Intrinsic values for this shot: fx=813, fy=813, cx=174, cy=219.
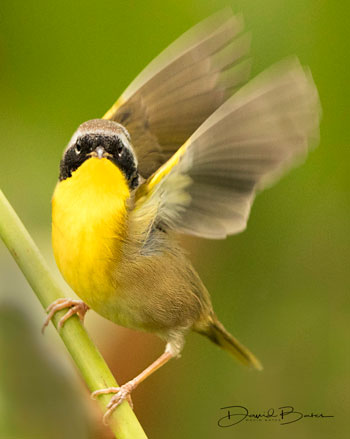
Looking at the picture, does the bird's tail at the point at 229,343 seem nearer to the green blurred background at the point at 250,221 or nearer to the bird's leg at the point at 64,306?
the green blurred background at the point at 250,221

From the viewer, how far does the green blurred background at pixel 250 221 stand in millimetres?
1998

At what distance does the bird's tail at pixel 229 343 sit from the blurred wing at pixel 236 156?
45cm

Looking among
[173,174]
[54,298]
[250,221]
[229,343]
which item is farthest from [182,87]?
[54,298]

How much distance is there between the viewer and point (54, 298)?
1.45 meters

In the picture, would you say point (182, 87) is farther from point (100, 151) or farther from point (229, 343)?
point (229, 343)

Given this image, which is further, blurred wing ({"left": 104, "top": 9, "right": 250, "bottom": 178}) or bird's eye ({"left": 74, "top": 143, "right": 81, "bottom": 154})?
blurred wing ({"left": 104, "top": 9, "right": 250, "bottom": 178})

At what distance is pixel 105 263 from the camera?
5.78ft

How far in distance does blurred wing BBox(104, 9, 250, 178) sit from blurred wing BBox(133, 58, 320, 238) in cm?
43

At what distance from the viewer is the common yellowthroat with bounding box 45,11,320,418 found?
1512 mm

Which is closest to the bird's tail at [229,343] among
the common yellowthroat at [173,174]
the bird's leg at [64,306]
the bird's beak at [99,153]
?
the common yellowthroat at [173,174]

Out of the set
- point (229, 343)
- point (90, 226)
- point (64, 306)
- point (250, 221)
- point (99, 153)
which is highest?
point (99, 153)

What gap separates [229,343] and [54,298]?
32.0 inches

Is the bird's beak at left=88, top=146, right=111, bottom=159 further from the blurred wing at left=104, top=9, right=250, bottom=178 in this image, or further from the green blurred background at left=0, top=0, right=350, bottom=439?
the blurred wing at left=104, top=9, right=250, bottom=178

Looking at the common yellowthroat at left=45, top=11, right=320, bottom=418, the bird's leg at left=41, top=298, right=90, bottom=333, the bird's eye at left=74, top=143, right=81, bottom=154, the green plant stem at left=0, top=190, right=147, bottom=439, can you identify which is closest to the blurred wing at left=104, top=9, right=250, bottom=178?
the common yellowthroat at left=45, top=11, right=320, bottom=418
